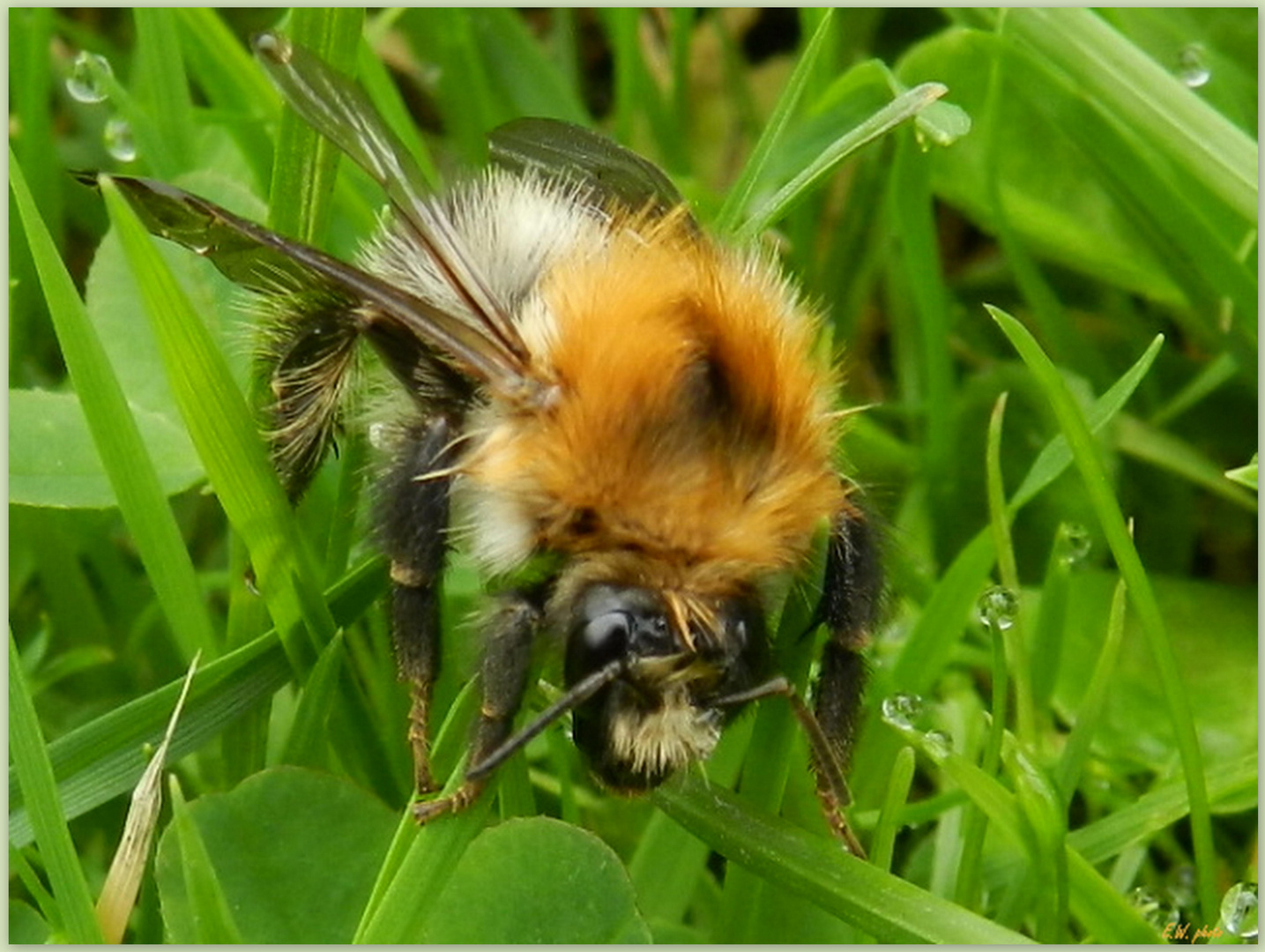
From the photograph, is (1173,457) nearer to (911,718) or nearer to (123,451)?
(911,718)

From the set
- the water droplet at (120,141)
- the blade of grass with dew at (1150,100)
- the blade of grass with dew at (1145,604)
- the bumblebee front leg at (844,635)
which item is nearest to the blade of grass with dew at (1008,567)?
the blade of grass with dew at (1145,604)

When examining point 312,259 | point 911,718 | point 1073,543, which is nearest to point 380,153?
point 312,259

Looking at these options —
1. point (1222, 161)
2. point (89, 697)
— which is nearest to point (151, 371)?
point (89, 697)

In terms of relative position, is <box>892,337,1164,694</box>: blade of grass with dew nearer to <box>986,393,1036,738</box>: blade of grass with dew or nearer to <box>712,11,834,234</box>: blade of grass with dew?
<box>986,393,1036,738</box>: blade of grass with dew

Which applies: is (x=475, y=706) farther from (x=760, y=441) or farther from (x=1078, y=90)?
(x=1078, y=90)

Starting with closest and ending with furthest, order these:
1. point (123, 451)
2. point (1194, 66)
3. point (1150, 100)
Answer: point (123, 451), point (1150, 100), point (1194, 66)

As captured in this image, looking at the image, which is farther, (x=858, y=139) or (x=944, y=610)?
(x=944, y=610)

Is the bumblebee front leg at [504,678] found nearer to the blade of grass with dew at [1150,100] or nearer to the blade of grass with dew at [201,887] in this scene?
the blade of grass with dew at [201,887]
